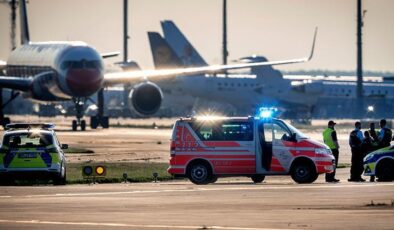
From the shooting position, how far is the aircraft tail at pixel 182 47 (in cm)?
10262

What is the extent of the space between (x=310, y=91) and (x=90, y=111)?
96.3 feet

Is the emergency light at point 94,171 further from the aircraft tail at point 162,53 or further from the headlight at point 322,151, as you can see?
the aircraft tail at point 162,53

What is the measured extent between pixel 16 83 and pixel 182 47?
3469cm

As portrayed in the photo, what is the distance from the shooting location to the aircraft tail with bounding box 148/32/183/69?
304 ft

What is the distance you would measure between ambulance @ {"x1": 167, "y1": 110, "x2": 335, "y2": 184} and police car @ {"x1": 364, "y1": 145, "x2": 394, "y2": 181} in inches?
40.4

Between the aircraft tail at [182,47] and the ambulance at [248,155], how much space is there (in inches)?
2682

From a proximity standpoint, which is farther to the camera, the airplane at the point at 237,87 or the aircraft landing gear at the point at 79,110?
the airplane at the point at 237,87

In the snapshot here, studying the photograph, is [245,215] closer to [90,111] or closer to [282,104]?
[282,104]

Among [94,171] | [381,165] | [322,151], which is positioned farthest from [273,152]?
[94,171]

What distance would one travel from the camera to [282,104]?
342 ft

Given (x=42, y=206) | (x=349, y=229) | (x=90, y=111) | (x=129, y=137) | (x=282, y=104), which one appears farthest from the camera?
(x=90, y=111)

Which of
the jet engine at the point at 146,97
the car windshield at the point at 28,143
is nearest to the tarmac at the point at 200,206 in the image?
the car windshield at the point at 28,143

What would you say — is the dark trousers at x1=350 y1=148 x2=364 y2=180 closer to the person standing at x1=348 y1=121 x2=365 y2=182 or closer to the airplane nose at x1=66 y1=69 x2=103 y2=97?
the person standing at x1=348 y1=121 x2=365 y2=182

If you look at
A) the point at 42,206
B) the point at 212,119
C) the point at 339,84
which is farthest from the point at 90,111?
the point at 42,206
